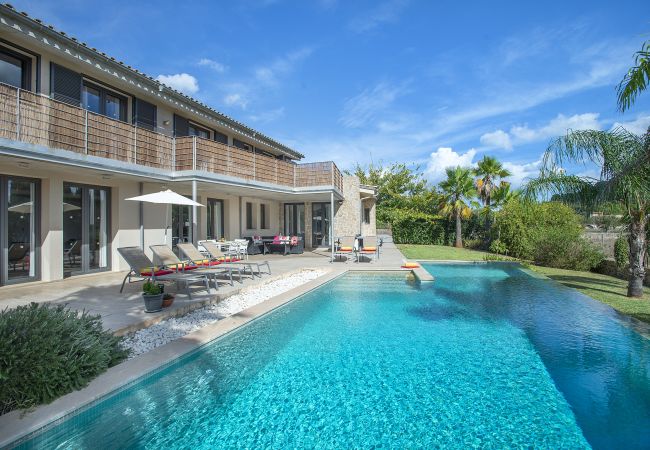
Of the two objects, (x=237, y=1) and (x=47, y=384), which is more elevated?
(x=237, y=1)

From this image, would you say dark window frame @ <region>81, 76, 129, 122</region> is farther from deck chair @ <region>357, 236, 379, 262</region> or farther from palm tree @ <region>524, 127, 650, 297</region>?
palm tree @ <region>524, 127, 650, 297</region>

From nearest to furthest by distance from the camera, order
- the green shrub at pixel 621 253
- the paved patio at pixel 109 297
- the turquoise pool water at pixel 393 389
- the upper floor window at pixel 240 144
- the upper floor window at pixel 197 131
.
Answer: the turquoise pool water at pixel 393 389 < the paved patio at pixel 109 297 < the green shrub at pixel 621 253 < the upper floor window at pixel 197 131 < the upper floor window at pixel 240 144

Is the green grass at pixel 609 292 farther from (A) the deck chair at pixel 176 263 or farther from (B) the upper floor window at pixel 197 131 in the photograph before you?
(B) the upper floor window at pixel 197 131

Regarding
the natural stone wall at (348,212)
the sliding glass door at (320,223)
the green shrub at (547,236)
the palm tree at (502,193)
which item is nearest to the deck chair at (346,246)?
the natural stone wall at (348,212)

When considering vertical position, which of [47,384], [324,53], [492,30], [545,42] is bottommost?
[47,384]

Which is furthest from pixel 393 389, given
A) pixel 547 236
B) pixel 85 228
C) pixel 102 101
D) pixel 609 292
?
pixel 547 236

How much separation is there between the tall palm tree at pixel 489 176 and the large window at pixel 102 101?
24512 mm

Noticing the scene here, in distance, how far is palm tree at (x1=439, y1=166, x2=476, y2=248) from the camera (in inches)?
1052

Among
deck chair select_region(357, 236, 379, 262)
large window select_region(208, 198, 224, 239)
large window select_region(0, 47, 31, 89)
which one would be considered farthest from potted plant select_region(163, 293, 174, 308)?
large window select_region(208, 198, 224, 239)

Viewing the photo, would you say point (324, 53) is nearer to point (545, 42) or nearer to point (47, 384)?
point (545, 42)

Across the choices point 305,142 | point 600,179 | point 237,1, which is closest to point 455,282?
point 600,179

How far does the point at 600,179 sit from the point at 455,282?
514 cm

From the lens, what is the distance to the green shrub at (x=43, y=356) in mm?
3281

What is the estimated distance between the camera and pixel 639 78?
259 inches
